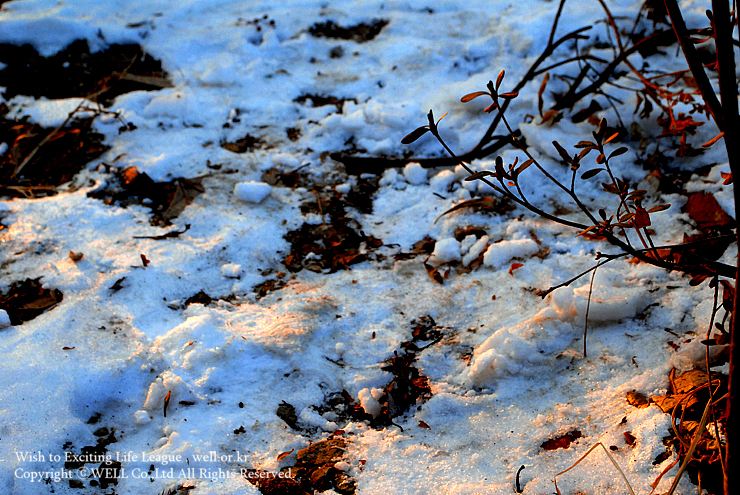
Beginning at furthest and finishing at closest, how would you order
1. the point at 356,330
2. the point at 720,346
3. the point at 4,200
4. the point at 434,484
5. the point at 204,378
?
the point at 4,200, the point at 356,330, the point at 204,378, the point at 720,346, the point at 434,484

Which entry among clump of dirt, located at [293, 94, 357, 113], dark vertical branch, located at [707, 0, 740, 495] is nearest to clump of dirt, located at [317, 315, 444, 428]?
dark vertical branch, located at [707, 0, 740, 495]

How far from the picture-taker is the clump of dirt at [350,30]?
12.5ft

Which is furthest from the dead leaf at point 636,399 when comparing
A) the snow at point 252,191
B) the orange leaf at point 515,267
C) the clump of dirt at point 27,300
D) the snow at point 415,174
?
the clump of dirt at point 27,300

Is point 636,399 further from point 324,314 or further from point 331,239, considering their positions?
point 331,239

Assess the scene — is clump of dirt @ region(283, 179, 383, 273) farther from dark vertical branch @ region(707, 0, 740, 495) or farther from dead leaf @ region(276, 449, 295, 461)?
dark vertical branch @ region(707, 0, 740, 495)

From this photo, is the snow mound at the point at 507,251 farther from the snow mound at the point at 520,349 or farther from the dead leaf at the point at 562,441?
the dead leaf at the point at 562,441

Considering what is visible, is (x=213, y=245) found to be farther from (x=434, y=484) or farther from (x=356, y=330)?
(x=434, y=484)

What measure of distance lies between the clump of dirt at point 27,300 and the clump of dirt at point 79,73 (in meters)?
1.60

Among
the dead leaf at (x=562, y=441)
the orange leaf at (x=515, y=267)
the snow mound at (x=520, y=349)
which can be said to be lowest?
the dead leaf at (x=562, y=441)

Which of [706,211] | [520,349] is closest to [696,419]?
[520,349]

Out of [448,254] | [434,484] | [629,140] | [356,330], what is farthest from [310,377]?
[629,140]

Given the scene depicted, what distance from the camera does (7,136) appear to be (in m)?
2.83

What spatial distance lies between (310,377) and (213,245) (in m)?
0.88

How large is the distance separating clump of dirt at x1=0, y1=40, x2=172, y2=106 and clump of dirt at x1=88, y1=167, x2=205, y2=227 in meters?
0.89
